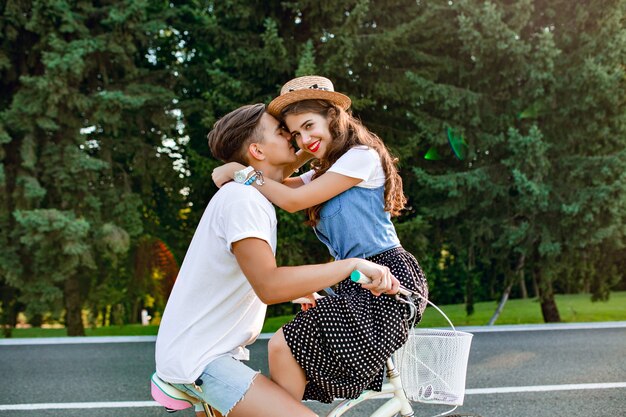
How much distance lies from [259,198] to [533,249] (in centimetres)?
965

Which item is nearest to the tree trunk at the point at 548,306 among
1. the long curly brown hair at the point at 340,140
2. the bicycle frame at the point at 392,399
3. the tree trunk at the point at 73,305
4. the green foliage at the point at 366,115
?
the green foliage at the point at 366,115

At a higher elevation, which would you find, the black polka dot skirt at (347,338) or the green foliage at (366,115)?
the green foliage at (366,115)

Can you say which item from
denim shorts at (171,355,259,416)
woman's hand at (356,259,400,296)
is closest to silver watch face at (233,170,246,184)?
woman's hand at (356,259,400,296)

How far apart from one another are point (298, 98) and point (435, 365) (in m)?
1.14

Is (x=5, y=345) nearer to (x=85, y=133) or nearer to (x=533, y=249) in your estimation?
(x=85, y=133)

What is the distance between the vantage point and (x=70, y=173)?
11.4 m

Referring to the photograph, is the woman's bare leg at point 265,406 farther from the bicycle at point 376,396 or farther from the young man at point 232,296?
the bicycle at point 376,396

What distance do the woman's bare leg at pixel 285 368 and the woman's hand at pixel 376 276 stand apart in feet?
1.16

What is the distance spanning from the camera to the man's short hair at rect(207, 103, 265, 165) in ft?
8.07

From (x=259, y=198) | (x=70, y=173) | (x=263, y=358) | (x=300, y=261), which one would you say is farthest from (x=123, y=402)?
(x=70, y=173)

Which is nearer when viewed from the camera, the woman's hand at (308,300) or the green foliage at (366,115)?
the woman's hand at (308,300)

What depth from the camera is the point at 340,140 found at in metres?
2.74

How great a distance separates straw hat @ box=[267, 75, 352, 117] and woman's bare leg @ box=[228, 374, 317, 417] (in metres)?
1.06

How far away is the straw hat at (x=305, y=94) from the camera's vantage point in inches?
104
